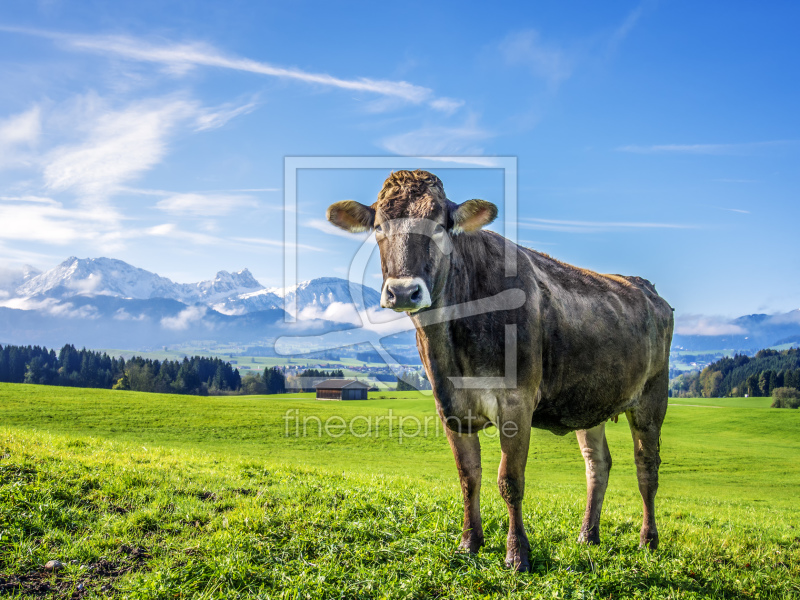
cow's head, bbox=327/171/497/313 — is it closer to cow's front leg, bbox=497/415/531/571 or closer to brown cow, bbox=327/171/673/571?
brown cow, bbox=327/171/673/571

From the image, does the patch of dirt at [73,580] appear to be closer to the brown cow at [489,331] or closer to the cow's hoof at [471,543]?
the cow's hoof at [471,543]

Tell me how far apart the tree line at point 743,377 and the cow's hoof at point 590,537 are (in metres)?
108

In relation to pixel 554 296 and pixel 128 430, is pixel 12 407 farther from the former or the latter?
pixel 554 296

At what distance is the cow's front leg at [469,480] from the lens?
6.72 m

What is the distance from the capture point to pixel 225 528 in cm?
703

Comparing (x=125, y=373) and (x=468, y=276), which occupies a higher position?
(x=468, y=276)

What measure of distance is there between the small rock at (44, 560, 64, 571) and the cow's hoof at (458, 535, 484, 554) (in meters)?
4.66

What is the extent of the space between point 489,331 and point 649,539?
4685 millimetres

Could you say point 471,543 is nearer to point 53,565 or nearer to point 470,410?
point 470,410

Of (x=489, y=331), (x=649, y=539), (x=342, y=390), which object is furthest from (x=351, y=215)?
(x=342, y=390)

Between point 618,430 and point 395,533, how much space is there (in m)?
49.1

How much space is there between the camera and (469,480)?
267 inches

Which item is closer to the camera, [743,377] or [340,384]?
[340,384]

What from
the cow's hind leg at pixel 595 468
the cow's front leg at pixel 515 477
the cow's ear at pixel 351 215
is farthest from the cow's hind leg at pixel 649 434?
the cow's ear at pixel 351 215
